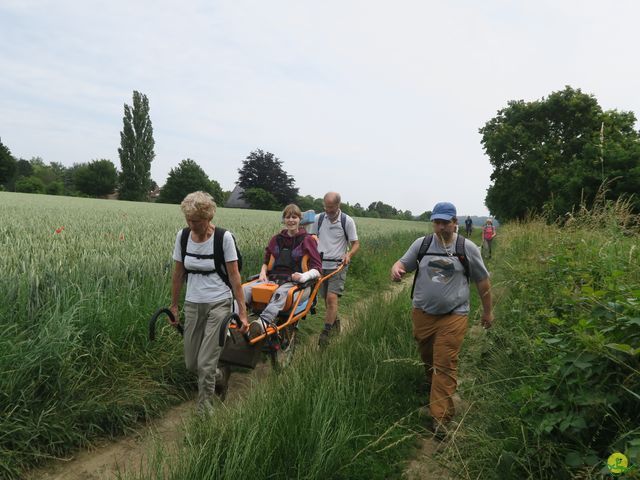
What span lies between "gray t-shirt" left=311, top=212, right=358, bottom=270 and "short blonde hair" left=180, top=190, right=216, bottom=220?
2.63m

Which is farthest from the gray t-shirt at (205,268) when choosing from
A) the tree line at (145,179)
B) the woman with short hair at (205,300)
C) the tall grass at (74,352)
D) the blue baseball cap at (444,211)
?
the tree line at (145,179)

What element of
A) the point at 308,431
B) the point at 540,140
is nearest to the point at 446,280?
the point at 308,431

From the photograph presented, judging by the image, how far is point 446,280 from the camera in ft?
11.2

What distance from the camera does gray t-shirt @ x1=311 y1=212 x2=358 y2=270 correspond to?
568cm

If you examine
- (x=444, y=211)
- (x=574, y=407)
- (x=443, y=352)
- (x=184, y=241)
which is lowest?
(x=443, y=352)

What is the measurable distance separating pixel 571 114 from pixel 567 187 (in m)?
16.0

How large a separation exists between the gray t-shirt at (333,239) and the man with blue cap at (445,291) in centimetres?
213

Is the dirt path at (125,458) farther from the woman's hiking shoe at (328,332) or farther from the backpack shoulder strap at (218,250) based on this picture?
the woman's hiking shoe at (328,332)

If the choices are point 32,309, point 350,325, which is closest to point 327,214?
point 350,325

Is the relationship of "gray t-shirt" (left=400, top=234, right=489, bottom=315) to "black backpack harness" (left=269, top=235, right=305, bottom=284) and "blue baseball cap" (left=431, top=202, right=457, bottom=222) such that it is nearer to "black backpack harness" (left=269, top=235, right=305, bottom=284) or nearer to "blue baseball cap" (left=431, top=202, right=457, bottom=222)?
"blue baseball cap" (left=431, top=202, right=457, bottom=222)

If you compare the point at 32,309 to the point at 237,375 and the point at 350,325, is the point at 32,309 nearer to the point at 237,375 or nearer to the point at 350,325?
the point at 237,375

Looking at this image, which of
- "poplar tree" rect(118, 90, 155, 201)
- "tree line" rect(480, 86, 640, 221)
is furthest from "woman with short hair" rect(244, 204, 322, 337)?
"poplar tree" rect(118, 90, 155, 201)

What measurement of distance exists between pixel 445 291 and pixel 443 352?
50 cm

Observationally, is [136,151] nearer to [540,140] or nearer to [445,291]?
[540,140]
